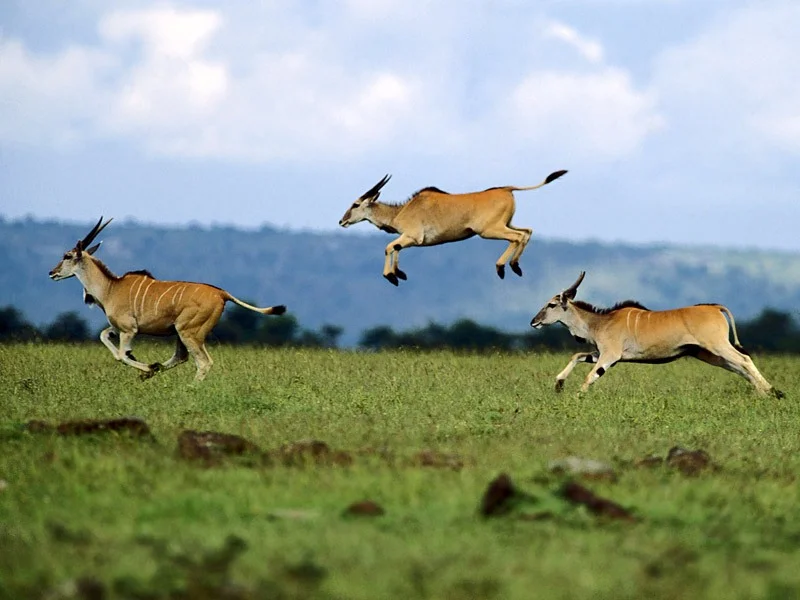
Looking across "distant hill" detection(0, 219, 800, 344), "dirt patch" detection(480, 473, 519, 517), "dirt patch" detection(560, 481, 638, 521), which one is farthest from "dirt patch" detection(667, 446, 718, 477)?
"distant hill" detection(0, 219, 800, 344)

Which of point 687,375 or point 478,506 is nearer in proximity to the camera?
point 478,506

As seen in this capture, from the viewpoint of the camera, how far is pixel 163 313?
15.1 metres

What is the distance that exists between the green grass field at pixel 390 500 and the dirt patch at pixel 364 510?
6 cm

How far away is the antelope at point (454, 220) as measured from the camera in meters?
16.2

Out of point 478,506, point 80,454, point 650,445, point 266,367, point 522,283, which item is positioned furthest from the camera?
point 522,283

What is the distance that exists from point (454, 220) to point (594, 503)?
9685mm

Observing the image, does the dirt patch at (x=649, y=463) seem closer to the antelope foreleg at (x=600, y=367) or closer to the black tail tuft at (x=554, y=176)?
the antelope foreleg at (x=600, y=367)

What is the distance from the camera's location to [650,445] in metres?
10.3

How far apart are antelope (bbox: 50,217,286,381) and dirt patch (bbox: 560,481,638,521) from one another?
26.3 ft

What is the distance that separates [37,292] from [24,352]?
158m

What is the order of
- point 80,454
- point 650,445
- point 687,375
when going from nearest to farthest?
1. point 80,454
2. point 650,445
3. point 687,375

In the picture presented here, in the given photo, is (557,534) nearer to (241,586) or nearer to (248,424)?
(241,586)

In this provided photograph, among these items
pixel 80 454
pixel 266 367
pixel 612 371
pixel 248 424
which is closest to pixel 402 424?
pixel 248 424

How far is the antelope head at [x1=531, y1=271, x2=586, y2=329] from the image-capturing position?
15.5 meters
